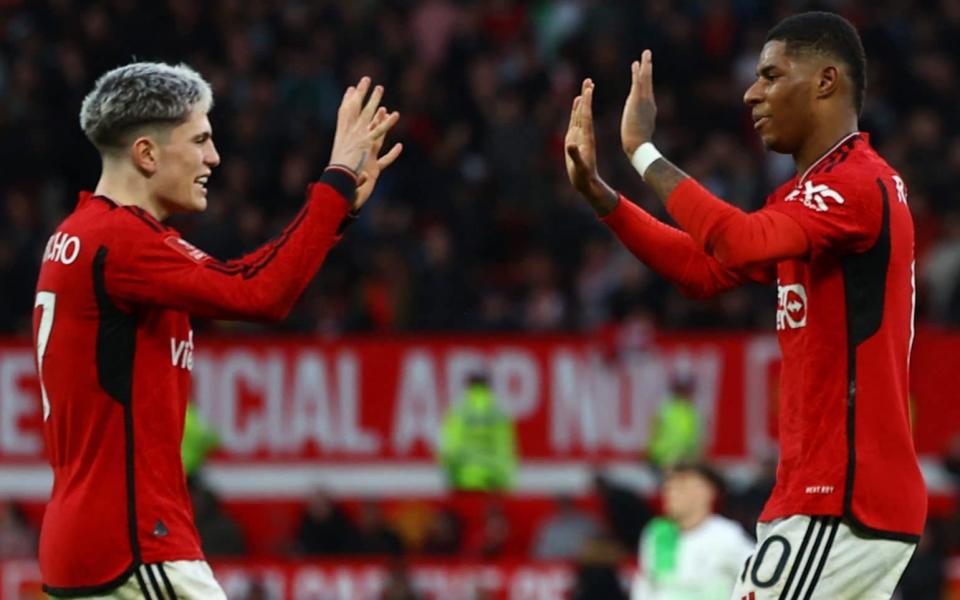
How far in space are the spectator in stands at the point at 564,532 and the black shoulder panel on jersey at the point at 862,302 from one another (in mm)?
8494

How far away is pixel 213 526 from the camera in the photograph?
13.4 meters

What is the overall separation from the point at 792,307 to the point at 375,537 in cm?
885

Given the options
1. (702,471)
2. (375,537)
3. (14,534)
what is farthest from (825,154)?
→ (14,534)

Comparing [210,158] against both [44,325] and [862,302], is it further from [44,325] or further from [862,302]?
[862,302]

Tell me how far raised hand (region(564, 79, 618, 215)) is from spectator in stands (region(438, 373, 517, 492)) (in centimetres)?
898

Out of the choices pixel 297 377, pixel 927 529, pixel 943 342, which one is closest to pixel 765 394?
pixel 943 342

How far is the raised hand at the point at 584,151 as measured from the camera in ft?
19.4

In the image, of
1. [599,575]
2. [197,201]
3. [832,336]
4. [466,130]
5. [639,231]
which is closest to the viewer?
[832,336]

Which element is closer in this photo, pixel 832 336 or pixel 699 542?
pixel 832 336

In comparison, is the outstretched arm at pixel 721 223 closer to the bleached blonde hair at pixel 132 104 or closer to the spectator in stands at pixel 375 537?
the bleached blonde hair at pixel 132 104

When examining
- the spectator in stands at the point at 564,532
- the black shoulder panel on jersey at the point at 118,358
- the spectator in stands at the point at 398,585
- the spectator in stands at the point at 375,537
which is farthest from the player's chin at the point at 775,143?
the spectator in stands at the point at 375,537

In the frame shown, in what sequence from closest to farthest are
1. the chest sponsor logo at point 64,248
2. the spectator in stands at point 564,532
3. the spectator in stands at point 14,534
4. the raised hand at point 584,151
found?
the chest sponsor logo at point 64,248 → the raised hand at point 584,151 → the spectator in stands at point 564,532 → the spectator in stands at point 14,534

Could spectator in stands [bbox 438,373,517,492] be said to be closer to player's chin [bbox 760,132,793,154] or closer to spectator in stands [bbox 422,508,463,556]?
spectator in stands [bbox 422,508,463,556]

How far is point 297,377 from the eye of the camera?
15273mm
